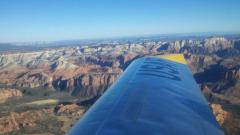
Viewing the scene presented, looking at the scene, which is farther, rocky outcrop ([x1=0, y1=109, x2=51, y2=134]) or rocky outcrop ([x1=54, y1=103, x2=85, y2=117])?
rocky outcrop ([x1=54, y1=103, x2=85, y2=117])

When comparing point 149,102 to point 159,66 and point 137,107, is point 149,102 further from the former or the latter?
point 159,66

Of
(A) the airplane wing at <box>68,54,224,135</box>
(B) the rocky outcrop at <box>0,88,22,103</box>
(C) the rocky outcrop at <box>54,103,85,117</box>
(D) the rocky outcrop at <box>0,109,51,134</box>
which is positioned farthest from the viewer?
(B) the rocky outcrop at <box>0,88,22,103</box>

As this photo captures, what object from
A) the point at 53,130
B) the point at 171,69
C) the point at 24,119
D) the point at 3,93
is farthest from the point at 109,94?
the point at 3,93

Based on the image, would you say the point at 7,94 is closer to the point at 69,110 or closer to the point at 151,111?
the point at 69,110

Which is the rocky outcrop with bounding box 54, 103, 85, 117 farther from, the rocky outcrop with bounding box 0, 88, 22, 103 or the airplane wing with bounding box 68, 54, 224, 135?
the airplane wing with bounding box 68, 54, 224, 135

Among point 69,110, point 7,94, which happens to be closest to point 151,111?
point 69,110

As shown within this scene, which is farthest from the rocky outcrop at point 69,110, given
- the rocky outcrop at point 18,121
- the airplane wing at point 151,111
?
the airplane wing at point 151,111

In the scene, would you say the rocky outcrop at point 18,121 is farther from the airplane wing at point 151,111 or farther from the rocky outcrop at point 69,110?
the airplane wing at point 151,111

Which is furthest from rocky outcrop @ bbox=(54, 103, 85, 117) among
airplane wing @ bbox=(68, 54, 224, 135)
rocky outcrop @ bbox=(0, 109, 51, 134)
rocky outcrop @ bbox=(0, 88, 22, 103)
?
airplane wing @ bbox=(68, 54, 224, 135)
